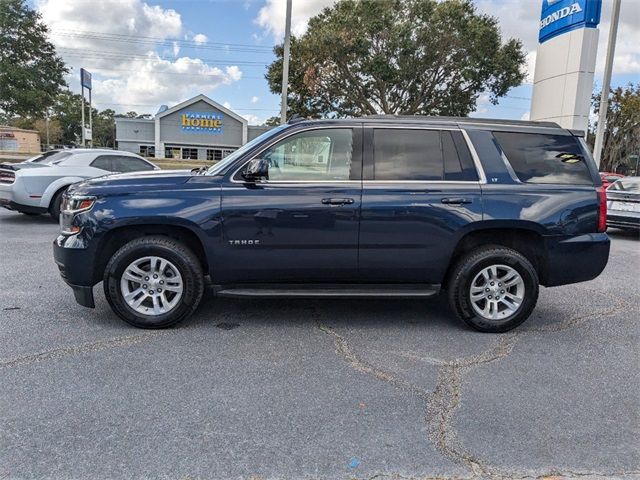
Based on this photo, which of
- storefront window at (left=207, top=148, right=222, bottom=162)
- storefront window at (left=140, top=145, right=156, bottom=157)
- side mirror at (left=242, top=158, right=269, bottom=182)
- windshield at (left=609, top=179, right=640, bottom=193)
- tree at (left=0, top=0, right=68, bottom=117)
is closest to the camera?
side mirror at (left=242, top=158, right=269, bottom=182)

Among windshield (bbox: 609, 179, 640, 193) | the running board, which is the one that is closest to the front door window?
the running board

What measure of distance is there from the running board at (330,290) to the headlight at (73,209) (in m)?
1.31

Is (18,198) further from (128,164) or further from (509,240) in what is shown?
(509,240)

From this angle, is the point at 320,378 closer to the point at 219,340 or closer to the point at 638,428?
the point at 219,340

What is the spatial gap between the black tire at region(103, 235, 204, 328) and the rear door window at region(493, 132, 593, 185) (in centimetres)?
308

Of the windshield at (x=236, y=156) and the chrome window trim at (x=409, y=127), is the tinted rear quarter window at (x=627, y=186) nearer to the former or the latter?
the chrome window trim at (x=409, y=127)

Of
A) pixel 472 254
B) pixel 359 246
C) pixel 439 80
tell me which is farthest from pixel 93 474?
pixel 439 80

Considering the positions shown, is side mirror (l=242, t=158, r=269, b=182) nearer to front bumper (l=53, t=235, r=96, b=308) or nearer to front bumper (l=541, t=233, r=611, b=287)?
front bumper (l=53, t=235, r=96, b=308)

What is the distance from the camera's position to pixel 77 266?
4.34m

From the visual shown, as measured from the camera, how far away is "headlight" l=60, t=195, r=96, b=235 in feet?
14.2

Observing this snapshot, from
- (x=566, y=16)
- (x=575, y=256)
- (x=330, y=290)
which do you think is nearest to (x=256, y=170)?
(x=330, y=290)

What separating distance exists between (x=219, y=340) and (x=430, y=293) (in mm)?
1951

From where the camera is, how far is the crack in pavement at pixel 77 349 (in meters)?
3.69

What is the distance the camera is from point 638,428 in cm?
308
